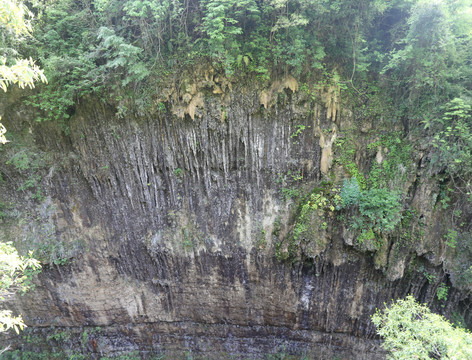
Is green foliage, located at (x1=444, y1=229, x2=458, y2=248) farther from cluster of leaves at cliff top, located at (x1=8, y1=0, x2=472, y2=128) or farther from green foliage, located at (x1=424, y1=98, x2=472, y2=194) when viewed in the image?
cluster of leaves at cliff top, located at (x1=8, y1=0, x2=472, y2=128)

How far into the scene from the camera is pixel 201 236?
11656 mm

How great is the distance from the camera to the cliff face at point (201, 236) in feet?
33.8

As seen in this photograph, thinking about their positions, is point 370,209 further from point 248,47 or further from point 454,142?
point 248,47

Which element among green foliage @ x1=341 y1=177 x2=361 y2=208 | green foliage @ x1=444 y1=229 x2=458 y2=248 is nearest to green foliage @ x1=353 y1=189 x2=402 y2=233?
green foliage @ x1=341 y1=177 x2=361 y2=208

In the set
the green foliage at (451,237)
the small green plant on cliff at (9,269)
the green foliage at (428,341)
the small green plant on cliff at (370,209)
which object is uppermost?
the small green plant on cliff at (9,269)

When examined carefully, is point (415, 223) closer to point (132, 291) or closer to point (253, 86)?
point (253, 86)

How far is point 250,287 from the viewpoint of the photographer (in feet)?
39.2

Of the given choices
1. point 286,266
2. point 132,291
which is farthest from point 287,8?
point 132,291

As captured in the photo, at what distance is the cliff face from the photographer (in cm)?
1030

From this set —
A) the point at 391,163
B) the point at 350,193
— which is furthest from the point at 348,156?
the point at 391,163

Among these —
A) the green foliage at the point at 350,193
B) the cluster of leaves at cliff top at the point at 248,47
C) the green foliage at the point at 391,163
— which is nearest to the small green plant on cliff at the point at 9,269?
the cluster of leaves at cliff top at the point at 248,47

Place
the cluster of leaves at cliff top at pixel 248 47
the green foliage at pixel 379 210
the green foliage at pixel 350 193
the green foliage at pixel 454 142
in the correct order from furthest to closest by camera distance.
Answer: the green foliage at pixel 350 193
the green foliage at pixel 379 210
the cluster of leaves at cliff top at pixel 248 47
the green foliage at pixel 454 142

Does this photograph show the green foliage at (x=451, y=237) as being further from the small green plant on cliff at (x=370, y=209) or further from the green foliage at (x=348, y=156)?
the green foliage at (x=348, y=156)

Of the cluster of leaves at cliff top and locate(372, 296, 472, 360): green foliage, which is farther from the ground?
the cluster of leaves at cliff top
